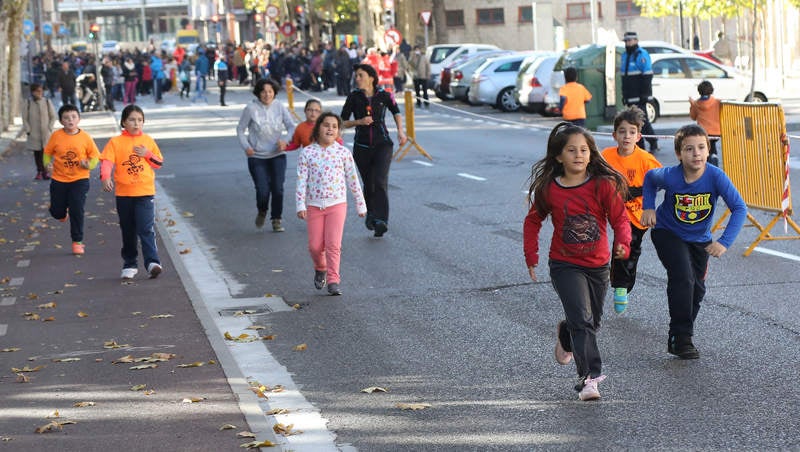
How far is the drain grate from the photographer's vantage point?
33.1 ft

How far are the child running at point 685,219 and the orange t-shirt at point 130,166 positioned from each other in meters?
5.53

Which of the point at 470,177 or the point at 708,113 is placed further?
the point at 470,177

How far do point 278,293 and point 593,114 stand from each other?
1893cm

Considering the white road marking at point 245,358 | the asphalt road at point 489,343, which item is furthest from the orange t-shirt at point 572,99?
the white road marking at point 245,358

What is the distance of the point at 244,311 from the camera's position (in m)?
10.2

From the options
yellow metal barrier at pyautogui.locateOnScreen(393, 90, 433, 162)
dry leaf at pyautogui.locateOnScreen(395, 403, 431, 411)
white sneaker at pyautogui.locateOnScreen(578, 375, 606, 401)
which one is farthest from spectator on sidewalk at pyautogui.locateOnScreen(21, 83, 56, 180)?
white sneaker at pyautogui.locateOnScreen(578, 375, 606, 401)

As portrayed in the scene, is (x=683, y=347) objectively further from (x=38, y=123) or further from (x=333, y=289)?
(x=38, y=123)

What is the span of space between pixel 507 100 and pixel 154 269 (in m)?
26.5

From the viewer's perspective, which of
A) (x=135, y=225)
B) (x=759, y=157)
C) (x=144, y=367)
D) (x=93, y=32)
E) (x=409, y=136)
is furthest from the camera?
(x=93, y=32)

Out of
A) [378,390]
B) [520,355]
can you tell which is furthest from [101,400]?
[520,355]

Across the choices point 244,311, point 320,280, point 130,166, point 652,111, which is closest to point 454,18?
point 652,111

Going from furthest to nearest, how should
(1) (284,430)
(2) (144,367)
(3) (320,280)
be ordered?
(3) (320,280), (2) (144,367), (1) (284,430)

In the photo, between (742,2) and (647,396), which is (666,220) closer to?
(647,396)

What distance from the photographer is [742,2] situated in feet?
175
